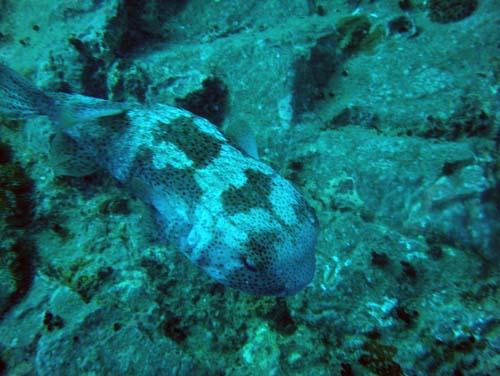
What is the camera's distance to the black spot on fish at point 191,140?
306 centimetres

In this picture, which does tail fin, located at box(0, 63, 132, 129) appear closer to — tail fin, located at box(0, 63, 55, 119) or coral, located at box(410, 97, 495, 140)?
tail fin, located at box(0, 63, 55, 119)

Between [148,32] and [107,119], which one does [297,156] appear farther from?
[148,32]

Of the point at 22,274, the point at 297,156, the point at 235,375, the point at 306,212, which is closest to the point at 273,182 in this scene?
the point at 306,212

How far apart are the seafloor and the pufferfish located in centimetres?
47

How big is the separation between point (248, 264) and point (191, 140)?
136 cm

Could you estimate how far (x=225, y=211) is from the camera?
2764 mm

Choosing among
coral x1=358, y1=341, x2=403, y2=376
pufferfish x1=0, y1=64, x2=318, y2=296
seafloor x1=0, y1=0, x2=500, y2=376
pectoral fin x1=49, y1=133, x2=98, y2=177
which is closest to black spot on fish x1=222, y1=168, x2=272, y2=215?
pufferfish x1=0, y1=64, x2=318, y2=296

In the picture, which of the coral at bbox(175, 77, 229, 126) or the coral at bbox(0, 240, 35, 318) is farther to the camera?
the coral at bbox(175, 77, 229, 126)

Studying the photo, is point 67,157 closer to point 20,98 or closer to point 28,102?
point 28,102

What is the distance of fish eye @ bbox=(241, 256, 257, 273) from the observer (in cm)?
264

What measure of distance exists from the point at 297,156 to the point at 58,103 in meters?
3.00

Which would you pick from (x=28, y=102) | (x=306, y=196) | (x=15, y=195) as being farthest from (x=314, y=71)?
(x=15, y=195)

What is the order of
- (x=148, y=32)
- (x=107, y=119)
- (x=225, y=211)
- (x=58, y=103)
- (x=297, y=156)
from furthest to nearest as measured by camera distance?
(x=148, y=32) → (x=297, y=156) → (x=58, y=103) → (x=107, y=119) → (x=225, y=211)

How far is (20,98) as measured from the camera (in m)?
3.72
